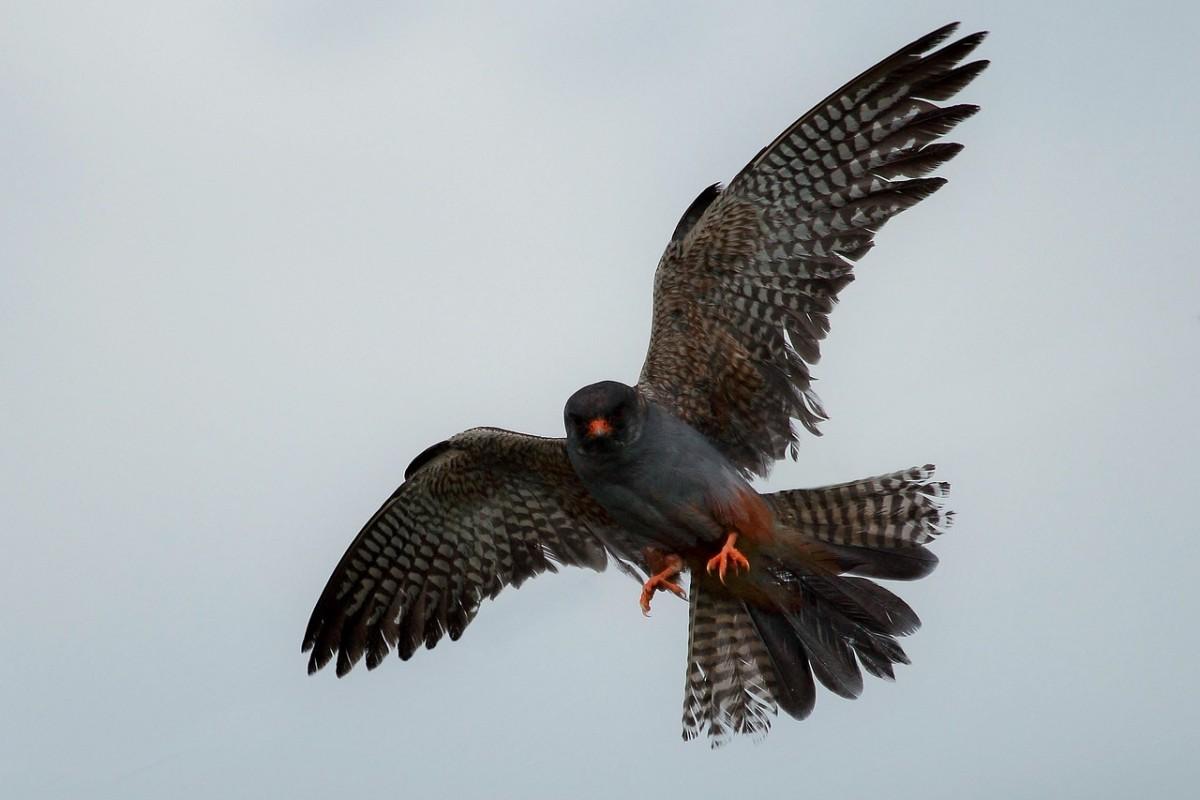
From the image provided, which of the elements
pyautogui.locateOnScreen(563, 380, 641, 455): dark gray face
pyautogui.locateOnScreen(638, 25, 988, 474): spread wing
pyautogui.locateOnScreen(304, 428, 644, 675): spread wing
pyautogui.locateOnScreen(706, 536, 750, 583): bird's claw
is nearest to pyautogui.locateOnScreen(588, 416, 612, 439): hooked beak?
pyautogui.locateOnScreen(563, 380, 641, 455): dark gray face

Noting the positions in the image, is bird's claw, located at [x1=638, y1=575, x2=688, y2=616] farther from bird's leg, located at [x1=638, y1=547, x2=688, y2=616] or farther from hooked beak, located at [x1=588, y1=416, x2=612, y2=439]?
hooked beak, located at [x1=588, y1=416, x2=612, y2=439]

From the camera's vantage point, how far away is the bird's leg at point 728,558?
11.6 meters

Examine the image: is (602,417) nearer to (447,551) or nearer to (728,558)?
(728,558)

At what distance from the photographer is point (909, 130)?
37.7 feet

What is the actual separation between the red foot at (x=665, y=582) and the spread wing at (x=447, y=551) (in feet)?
1.84

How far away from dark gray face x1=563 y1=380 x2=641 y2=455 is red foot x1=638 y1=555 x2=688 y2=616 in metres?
1.17

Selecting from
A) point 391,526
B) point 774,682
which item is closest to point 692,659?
point 774,682

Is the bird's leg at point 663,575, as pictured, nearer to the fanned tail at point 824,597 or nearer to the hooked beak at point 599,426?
the fanned tail at point 824,597

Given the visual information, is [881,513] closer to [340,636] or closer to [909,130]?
[909,130]

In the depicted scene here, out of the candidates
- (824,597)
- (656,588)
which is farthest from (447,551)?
(824,597)

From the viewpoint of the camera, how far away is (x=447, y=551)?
1348 centimetres

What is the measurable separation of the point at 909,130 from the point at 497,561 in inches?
171

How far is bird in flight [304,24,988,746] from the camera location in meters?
11.6

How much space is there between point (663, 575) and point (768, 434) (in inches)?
45.5
